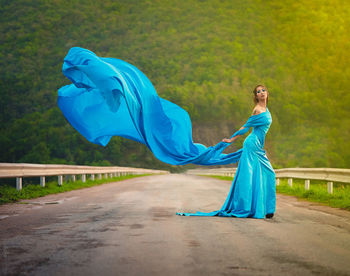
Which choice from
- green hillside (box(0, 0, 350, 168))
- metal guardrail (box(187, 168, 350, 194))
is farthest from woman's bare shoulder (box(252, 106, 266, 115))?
green hillside (box(0, 0, 350, 168))

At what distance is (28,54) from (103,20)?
43.5 m

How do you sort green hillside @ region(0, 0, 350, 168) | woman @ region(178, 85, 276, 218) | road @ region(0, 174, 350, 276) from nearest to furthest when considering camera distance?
road @ region(0, 174, 350, 276) → woman @ region(178, 85, 276, 218) → green hillside @ region(0, 0, 350, 168)

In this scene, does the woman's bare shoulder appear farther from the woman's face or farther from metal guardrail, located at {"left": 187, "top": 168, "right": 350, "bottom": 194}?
metal guardrail, located at {"left": 187, "top": 168, "right": 350, "bottom": 194}

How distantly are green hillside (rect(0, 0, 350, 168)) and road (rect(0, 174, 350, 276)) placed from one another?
76.1m

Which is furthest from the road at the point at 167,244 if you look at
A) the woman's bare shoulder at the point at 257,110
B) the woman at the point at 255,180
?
the woman's bare shoulder at the point at 257,110

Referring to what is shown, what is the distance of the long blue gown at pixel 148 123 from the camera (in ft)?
28.7

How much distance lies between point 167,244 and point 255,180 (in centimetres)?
357

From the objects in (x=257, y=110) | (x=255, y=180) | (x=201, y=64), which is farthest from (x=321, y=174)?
(x=201, y=64)

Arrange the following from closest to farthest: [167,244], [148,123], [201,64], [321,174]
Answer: [167,244], [148,123], [321,174], [201,64]

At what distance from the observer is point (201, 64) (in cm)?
12675

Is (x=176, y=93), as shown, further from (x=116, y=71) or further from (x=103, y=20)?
(x=116, y=71)

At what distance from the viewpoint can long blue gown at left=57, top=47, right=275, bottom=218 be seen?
8.73 meters

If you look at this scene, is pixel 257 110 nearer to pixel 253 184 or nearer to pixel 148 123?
pixel 253 184

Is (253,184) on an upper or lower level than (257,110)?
lower
